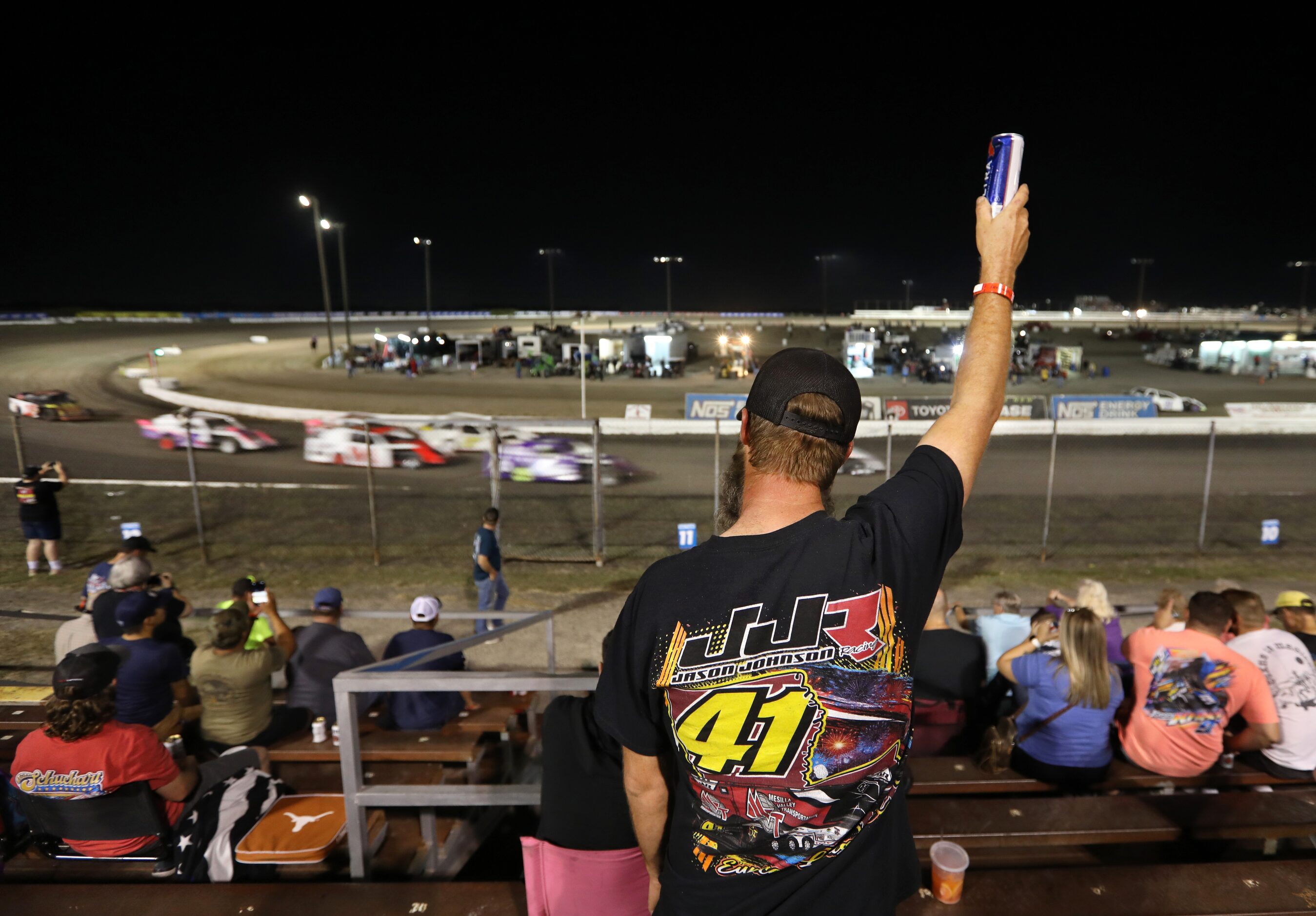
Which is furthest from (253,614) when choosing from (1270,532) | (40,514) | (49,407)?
(49,407)

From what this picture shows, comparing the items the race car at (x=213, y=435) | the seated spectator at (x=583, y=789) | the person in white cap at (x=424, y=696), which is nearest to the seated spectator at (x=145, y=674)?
the person in white cap at (x=424, y=696)

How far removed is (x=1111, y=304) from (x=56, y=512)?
215 metres

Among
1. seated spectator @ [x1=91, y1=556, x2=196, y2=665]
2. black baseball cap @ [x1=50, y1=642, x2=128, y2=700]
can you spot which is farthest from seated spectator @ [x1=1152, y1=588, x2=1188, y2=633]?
seated spectator @ [x1=91, y1=556, x2=196, y2=665]

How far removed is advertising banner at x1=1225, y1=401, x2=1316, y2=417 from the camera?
94.8 ft

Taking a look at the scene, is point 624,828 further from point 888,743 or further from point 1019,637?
point 1019,637

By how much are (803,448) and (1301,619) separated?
6369 mm

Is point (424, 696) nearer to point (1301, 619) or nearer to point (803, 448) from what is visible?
point (803, 448)

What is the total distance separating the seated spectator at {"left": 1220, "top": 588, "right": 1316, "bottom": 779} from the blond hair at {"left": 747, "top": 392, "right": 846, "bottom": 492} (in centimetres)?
435

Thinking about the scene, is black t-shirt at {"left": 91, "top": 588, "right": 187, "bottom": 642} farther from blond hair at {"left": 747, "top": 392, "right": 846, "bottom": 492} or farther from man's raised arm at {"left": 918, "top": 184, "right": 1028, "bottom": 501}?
man's raised arm at {"left": 918, "top": 184, "right": 1028, "bottom": 501}

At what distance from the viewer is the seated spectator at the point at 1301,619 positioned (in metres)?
5.63

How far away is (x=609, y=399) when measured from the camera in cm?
3816

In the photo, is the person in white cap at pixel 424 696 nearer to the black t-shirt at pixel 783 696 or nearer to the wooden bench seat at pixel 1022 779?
the wooden bench seat at pixel 1022 779

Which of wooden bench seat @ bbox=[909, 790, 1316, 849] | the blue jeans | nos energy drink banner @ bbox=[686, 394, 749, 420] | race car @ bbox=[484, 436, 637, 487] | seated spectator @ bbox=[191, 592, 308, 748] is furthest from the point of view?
nos energy drink banner @ bbox=[686, 394, 749, 420]

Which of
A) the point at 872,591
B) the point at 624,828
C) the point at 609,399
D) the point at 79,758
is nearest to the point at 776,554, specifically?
the point at 872,591
